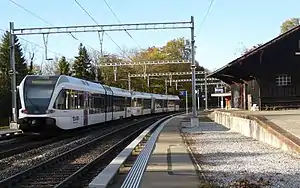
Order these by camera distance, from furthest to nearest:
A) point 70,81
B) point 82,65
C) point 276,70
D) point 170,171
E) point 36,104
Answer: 1. point 82,65
2. point 276,70
3. point 70,81
4. point 36,104
5. point 170,171

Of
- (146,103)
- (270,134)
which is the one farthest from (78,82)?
(146,103)

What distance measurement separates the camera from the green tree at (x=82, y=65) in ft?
298

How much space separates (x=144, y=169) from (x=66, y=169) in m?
2.83

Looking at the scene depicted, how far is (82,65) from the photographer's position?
3639 inches

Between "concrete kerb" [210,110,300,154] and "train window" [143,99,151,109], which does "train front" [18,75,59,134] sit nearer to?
"concrete kerb" [210,110,300,154]

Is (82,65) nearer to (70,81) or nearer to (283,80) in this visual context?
(283,80)

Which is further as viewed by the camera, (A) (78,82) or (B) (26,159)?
(A) (78,82)

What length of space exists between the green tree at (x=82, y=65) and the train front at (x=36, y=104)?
6393 centimetres

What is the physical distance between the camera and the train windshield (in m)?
25.0

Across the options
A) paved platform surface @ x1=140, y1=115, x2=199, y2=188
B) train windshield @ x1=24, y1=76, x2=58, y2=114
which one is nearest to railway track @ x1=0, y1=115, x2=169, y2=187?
paved platform surface @ x1=140, y1=115, x2=199, y2=188

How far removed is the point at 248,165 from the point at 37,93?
46.0 feet

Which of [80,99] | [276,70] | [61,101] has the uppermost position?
[276,70]

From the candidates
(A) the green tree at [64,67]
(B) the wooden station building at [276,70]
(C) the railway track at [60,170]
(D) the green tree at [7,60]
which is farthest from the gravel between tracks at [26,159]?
(A) the green tree at [64,67]

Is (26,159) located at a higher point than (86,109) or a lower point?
lower
